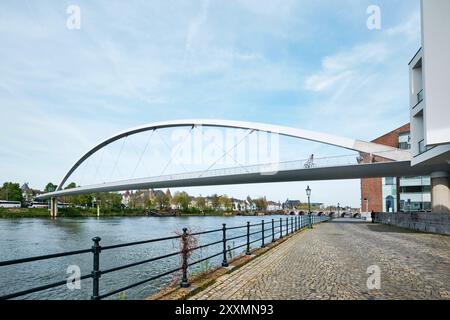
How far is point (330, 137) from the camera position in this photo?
131 feet

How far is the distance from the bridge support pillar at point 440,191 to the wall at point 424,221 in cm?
216

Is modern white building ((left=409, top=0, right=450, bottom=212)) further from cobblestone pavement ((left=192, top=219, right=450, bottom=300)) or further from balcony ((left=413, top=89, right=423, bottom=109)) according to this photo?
cobblestone pavement ((left=192, top=219, right=450, bottom=300))

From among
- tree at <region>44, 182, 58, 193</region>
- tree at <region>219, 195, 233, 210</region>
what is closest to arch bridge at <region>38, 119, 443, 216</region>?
tree at <region>219, 195, 233, 210</region>

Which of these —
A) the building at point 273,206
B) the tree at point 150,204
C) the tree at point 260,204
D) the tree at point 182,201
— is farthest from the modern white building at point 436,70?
the building at point 273,206

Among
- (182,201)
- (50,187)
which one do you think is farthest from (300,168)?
(50,187)

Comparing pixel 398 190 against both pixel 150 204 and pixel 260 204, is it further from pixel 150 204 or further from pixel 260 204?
pixel 260 204

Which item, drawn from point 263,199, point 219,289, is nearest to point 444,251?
point 219,289

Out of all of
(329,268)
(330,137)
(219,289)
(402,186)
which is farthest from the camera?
(402,186)

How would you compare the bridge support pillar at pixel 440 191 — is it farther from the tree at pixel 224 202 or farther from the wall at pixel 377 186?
the tree at pixel 224 202

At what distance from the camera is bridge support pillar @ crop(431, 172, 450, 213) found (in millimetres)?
27223

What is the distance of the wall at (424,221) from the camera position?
2031 centimetres

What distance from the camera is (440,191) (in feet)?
92.3
